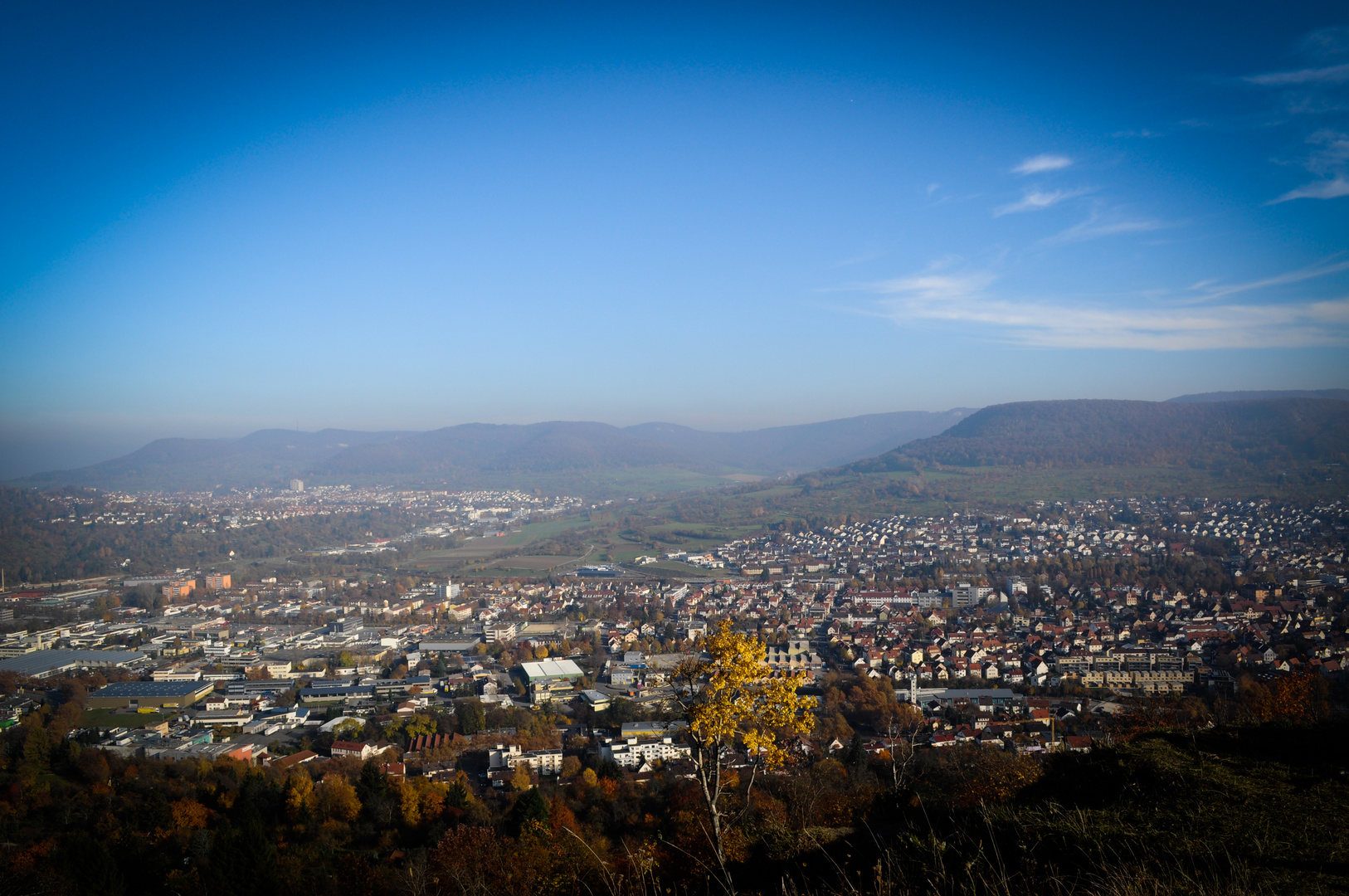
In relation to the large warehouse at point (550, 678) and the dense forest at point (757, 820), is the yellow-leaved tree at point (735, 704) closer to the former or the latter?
the dense forest at point (757, 820)

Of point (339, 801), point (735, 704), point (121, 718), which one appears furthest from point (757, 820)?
point (121, 718)

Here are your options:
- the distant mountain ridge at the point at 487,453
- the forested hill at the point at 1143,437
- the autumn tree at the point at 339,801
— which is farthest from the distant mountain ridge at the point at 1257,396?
the autumn tree at the point at 339,801

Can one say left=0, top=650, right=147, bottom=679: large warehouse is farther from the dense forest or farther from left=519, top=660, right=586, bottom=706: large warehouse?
left=519, top=660, right=586, bottom=706: large warehouse

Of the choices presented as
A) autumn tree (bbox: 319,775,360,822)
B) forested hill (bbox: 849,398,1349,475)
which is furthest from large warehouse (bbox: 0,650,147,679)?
forested hill (bbox: 849,398,1349,475)

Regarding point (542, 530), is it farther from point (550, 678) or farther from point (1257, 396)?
point (1257, 396)

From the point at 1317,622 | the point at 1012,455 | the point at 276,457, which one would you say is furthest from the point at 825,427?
the point at 1317,622

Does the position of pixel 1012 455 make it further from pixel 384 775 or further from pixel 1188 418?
pixel 384 775
